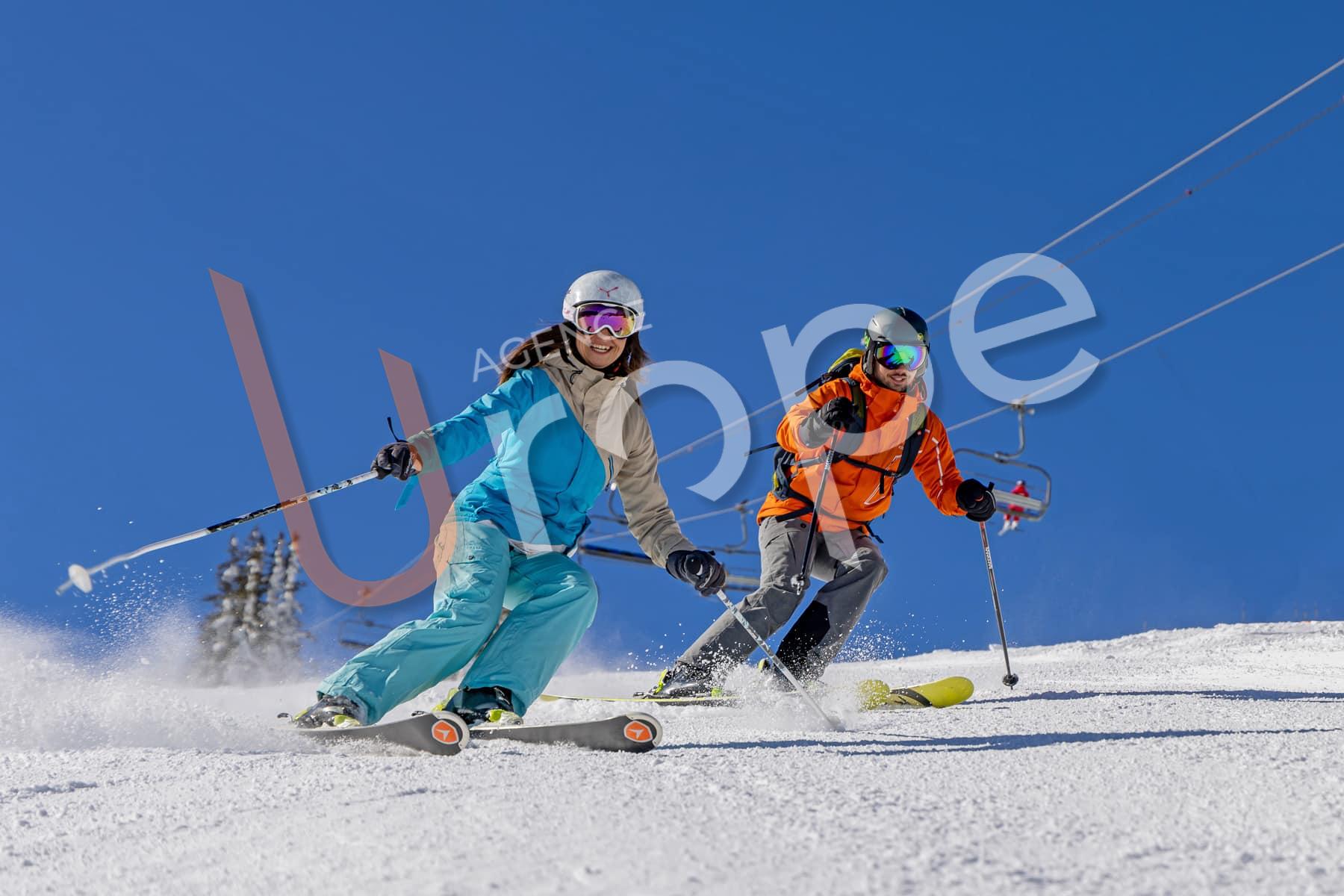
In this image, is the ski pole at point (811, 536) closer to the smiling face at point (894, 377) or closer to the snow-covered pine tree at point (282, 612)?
the smiling face at point (894, 377)

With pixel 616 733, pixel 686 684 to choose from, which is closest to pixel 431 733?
pixel 616 733

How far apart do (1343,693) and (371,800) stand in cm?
453

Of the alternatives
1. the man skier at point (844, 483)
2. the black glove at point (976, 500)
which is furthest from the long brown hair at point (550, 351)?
the black glove at point (976, 500)

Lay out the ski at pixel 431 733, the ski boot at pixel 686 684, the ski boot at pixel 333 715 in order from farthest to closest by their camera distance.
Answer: the ski boot at pixel 686 684, the ski boot at pixel 333 715, the ski at pixel 431 733

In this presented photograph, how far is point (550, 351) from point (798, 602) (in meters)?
1.84

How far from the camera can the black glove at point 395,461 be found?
3609 millimetres

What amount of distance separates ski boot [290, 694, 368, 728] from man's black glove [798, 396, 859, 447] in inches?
108

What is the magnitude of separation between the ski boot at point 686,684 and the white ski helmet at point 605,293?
1.65 metres

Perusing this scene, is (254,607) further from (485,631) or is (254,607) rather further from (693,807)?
(693,807)

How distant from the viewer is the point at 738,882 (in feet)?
4.85

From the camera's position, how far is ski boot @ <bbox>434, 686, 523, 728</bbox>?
3.45 meters

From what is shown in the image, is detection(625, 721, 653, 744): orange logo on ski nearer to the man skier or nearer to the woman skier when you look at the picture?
the woman skier

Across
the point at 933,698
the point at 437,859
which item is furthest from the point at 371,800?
the point at 933,698

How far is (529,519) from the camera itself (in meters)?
3.96
